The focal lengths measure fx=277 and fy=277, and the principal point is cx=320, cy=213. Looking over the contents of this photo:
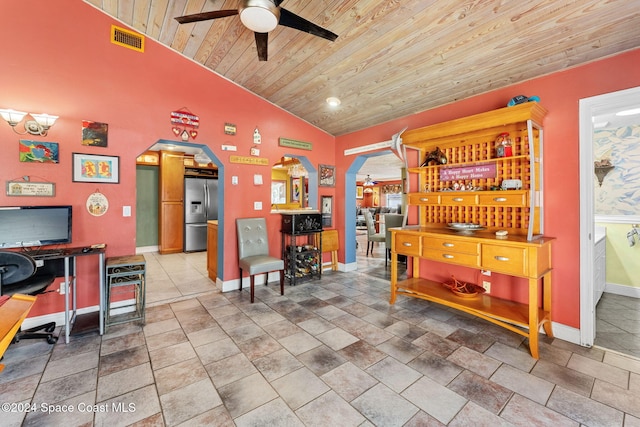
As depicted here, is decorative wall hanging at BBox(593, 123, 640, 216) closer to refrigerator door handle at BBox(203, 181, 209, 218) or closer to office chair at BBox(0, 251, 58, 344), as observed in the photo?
office chair at BBox(0, 251, 58, 344)

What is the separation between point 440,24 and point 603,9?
1.04 metres

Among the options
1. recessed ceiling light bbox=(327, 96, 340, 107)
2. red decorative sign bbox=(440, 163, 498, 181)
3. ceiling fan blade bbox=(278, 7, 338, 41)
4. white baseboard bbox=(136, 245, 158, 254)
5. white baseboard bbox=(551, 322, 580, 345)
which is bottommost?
white baseboard bbox=(551, 322, 580, 345)

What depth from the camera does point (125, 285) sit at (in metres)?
2.95

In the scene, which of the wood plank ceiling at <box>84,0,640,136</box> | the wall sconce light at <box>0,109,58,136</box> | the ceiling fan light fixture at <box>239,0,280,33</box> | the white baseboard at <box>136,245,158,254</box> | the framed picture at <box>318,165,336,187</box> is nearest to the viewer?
the ceiling fan light fixture at <box>239,0,280,33</box>

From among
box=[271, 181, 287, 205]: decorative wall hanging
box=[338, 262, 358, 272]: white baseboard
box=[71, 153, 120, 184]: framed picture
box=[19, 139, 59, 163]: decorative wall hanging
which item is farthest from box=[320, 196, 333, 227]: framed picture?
box=[271, 181, 287, 205]: decorative wall hanging

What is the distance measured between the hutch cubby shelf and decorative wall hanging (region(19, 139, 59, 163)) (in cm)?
370

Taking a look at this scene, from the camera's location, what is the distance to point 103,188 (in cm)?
306

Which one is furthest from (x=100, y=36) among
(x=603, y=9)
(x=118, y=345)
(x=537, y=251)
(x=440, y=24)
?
(x=537, y=251)

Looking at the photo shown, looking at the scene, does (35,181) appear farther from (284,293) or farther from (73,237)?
(284,293)

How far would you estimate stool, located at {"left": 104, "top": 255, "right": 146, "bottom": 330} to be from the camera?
274cm

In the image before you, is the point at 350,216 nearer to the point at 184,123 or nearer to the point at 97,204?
the point at 184,123

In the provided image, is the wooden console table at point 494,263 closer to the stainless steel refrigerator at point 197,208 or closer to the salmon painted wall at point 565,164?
the salmon painted wall at point 565,164

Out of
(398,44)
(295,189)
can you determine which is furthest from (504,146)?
(295,189)

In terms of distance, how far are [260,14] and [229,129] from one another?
2.04m
